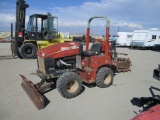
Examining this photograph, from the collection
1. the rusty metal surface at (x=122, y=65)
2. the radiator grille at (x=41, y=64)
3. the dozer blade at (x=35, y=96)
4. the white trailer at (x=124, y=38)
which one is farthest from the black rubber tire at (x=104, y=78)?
the white trailer at (x=124, y=38)

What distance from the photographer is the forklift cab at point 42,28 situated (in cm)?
1411

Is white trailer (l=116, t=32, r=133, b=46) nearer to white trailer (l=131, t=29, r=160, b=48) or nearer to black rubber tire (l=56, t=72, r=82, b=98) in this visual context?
white trailer (l=131, t=29, r=160, b=48)

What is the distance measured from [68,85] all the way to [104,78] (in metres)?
1.58

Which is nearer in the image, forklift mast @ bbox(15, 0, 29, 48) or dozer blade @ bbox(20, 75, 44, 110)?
dozer blade @ bbox(20, 75, 44, 110)

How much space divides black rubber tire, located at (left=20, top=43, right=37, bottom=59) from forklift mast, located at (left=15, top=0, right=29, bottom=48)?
0.54 m

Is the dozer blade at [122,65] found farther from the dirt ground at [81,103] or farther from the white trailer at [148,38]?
the white trailer at [148,38]

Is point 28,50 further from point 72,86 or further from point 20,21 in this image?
point 72,86

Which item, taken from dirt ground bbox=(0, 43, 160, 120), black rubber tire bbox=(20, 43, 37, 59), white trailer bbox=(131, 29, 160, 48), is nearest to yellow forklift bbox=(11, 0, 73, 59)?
black rubber tire bbox=(20, 43, 37, 59)

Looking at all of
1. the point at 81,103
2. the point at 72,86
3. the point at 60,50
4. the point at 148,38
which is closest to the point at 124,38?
the point at 148,38

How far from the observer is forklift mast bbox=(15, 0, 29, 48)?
1368cm

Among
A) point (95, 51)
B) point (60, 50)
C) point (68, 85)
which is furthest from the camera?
point (95, 51)

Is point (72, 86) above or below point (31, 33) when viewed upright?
below

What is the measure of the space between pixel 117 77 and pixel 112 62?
5.27 ft

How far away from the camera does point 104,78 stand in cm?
720
